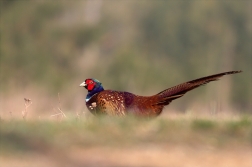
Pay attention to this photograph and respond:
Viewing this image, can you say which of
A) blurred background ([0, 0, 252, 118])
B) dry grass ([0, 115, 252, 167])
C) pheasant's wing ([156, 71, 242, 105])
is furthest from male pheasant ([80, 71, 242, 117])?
blurred background ([0, 0, 252, 118])

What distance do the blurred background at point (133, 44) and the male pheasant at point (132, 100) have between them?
19501 millimetres

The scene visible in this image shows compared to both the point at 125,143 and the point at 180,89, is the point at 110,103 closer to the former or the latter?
the point at 180,89

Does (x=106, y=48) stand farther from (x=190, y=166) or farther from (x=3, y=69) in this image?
→ (x=190, y=166)

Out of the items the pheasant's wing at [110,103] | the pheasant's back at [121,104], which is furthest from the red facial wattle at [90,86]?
the pheasant's wing at [110,103]

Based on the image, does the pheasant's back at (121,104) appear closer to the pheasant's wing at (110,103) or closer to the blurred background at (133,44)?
Answer: the pheasant's wing at (110,103)

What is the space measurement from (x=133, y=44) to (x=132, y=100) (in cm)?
2530

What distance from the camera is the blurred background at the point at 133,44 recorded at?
29.5 m

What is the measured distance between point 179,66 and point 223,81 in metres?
2.37

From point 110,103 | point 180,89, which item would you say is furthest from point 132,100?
point 180,89

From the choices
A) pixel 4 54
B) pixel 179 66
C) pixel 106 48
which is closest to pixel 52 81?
pixel 4 54

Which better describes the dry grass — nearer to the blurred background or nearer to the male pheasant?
the male pheasant

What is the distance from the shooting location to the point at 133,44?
33.3 meters

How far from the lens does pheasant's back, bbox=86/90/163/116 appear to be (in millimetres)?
7801

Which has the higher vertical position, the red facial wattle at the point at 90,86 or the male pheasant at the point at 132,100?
the red facial wattle at the point at 90,86
